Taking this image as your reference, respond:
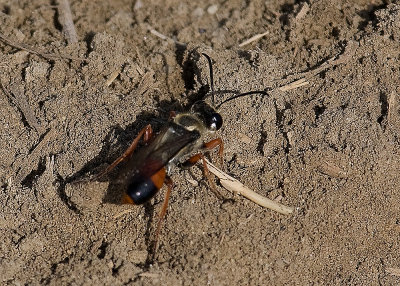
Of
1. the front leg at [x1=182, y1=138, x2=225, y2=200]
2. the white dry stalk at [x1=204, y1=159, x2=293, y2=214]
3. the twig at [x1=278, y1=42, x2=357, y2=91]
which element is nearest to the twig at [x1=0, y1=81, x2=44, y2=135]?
the front leg at [x1=182, y1=138, x2=225, y2=200]

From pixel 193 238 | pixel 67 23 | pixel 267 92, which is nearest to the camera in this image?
pixel 193 238

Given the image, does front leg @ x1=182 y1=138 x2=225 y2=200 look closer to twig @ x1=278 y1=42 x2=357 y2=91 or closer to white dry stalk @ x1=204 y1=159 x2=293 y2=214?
white dry stalk @ x1=204 y1=159 x2=293 y2=214

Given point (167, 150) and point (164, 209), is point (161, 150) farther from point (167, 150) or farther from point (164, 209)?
point (164, 209)

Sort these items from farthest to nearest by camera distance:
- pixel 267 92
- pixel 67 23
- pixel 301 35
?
pixel 67 23 → pixel 301 35 → pixel 267 92

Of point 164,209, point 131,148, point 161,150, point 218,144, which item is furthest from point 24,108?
point 218,144

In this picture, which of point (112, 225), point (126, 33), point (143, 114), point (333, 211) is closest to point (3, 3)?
point (126, 33)

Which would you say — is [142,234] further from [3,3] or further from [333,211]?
[3,3]

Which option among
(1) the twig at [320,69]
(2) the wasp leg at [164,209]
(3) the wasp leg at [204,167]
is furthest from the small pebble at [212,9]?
(2) the wasp leg at [164,209]
